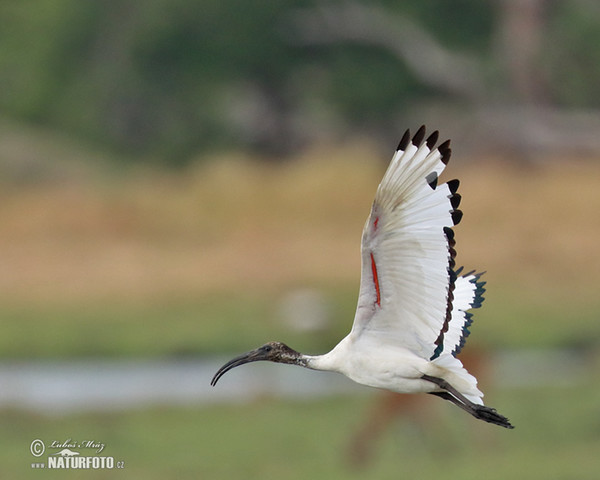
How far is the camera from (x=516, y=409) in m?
17.1

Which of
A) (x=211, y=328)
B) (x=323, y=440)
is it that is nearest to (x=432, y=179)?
(x=323, y=440)

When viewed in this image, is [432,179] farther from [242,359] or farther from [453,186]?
[242,359]

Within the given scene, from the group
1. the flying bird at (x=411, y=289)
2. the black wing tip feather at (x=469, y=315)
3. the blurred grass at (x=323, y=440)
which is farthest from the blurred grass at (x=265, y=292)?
the flying bird at (x=411, y=289)

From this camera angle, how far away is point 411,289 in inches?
253

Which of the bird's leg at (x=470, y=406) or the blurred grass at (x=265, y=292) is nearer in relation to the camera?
the bird's leg at (x=470, y=406)

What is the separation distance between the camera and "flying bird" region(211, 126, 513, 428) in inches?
245

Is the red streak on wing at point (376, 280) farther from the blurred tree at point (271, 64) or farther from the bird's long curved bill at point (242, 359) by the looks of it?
the blurred tree at point (271, 64)

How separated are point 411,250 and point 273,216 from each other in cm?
2194

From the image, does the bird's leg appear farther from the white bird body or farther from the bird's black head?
the bird's black head

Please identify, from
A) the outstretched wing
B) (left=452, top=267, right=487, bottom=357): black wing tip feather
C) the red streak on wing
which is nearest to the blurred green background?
(left=452, top=267, right=487, bottom=357): black wing tip feather

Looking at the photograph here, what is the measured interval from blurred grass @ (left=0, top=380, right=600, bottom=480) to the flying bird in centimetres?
757

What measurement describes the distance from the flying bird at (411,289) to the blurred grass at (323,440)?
7.57 metres

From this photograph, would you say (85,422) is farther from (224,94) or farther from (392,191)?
(224,94)

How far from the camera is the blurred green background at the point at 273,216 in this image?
16312 millimetres
